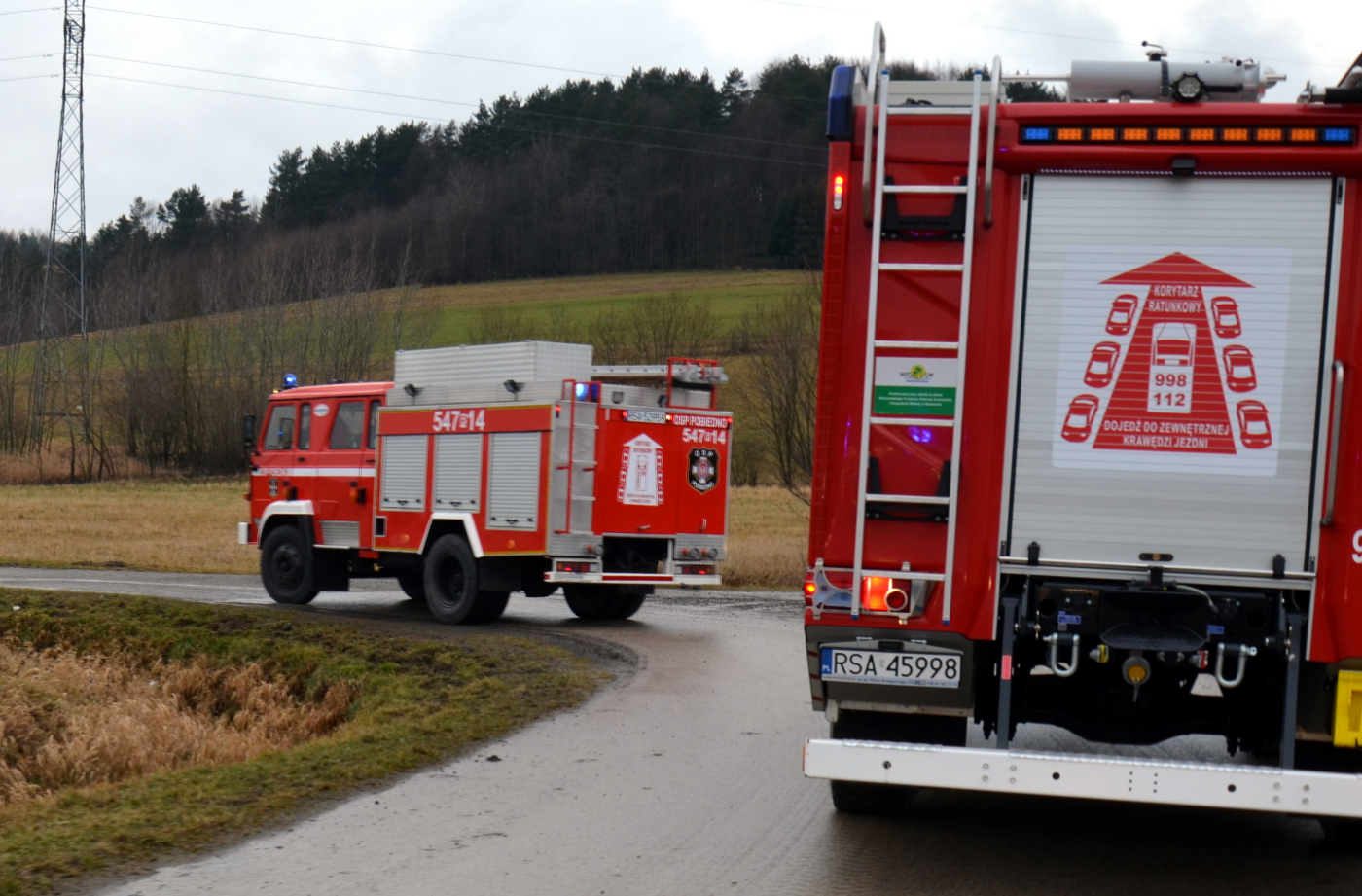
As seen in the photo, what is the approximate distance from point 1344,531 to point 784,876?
8.51 ft

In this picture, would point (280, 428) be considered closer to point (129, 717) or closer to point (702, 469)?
point (702, 469)

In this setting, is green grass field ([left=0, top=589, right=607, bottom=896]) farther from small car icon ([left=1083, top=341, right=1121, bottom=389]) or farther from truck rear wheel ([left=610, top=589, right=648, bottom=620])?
small car icon ([left=1083, top=341, right=1121, bottom=389])

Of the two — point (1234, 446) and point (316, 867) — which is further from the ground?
point (1234, 446)

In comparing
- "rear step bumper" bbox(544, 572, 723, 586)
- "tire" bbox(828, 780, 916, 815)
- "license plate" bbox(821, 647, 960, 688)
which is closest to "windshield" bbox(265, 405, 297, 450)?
"rear step bumper" bbox(544, 572, 723, 586)

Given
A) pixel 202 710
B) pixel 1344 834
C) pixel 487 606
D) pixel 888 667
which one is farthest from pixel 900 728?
pixel 487 606

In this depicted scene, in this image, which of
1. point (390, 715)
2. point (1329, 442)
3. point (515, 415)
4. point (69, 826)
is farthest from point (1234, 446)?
point (515, 415)

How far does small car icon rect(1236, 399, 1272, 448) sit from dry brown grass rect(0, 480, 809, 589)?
16.6m

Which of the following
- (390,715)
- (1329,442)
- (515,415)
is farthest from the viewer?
(515,415)

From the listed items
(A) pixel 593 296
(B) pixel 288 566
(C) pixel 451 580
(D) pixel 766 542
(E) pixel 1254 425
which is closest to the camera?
(E) pixel 1254 425

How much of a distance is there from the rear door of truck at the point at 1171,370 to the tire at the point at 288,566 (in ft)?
42.3

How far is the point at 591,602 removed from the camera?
55.5ft

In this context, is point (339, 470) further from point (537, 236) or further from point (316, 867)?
point (537, 236)

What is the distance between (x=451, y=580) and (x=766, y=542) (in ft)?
37.6

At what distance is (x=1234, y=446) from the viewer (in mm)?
5770
